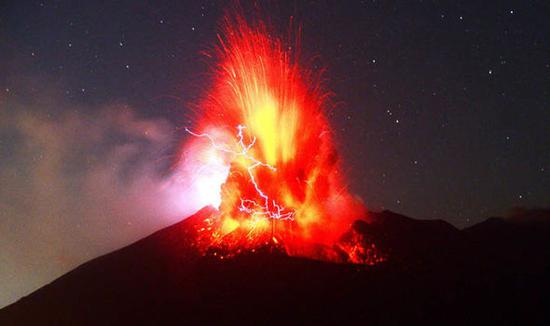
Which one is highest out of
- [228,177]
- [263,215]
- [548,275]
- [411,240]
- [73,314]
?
[228,177]

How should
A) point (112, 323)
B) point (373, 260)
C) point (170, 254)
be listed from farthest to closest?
point (170, 254) < point (373, 260) < point (112, 323)

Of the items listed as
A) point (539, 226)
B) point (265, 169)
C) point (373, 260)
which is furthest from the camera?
point (539, 226)

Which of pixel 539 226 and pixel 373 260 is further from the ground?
pixel 539 226

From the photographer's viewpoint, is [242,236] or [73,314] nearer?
[73,314]

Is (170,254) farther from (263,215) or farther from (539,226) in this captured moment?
(539,226)

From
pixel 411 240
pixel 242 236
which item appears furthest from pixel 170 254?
pixel 411 240

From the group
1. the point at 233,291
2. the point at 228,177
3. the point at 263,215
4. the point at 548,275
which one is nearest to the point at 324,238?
the point at 263,215

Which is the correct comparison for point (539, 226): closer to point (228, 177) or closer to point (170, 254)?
point (228, 177)
